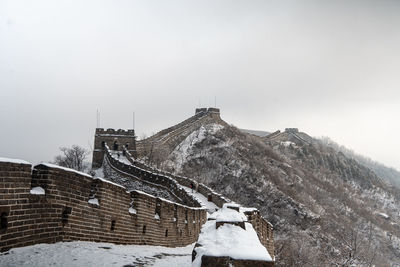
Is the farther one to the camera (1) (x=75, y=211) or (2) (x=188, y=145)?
(2) (x=188, y=145)

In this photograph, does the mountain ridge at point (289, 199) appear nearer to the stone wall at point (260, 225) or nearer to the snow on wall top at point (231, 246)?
the stone wall at point (260, 225)

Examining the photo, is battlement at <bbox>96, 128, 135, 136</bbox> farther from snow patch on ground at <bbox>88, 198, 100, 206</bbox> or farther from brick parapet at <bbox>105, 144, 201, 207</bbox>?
snow patch on ground at <bbox>88, 198, 100, 206</bbox>

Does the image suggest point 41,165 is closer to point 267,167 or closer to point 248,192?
point 248,192

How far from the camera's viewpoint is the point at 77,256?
7.48 m

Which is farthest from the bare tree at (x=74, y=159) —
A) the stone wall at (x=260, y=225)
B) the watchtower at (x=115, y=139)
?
the stone wall at (x=260, y=225)

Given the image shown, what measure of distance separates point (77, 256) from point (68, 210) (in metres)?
1.27

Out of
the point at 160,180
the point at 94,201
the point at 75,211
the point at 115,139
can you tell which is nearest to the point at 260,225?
the point at 94,201

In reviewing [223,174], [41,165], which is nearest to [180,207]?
[41,165]

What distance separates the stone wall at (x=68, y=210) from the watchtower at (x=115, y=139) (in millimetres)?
40442

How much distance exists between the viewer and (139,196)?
38.5ft

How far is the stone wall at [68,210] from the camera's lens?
6.87 metres

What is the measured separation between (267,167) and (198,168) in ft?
35.4

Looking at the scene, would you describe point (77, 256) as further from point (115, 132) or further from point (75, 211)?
point (115, 132)

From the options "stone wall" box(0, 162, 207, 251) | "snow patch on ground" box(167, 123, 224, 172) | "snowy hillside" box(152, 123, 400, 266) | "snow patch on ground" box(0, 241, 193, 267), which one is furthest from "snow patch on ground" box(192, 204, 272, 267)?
"snow patch on ground" box(167, 123, 224, 172)
